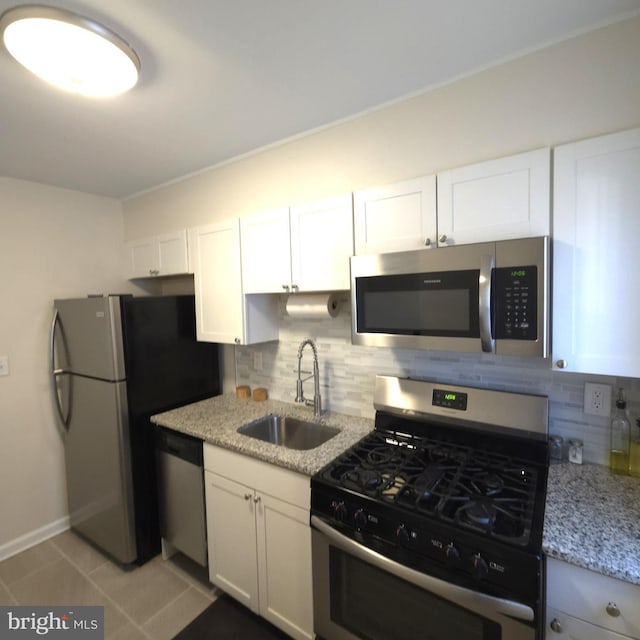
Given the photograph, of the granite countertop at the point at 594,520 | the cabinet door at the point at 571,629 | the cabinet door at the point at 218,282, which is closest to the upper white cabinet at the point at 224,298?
the cabinet door at the point at 218,282

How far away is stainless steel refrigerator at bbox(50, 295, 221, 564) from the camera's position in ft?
6.72

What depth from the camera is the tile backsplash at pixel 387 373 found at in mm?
1396

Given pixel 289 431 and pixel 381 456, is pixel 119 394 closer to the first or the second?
pixel 289 431

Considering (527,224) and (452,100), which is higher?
(452,100)

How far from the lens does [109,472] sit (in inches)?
84.1

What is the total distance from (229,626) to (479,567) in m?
1.40

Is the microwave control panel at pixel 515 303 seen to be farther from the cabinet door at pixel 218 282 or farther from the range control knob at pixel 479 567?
the cabinet door at pixel 218 282

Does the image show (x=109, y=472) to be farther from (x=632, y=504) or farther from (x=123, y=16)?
(x=632, y=504)

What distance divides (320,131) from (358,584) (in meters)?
2.05

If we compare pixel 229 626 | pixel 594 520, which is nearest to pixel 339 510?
pixel 594 520

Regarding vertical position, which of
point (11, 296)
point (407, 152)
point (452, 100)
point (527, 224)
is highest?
point (452, 100)

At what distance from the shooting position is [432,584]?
41.9 inches

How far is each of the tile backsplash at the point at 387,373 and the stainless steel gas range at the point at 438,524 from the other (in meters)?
0.09

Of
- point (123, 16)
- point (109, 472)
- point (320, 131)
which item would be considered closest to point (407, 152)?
point (320, 131)
